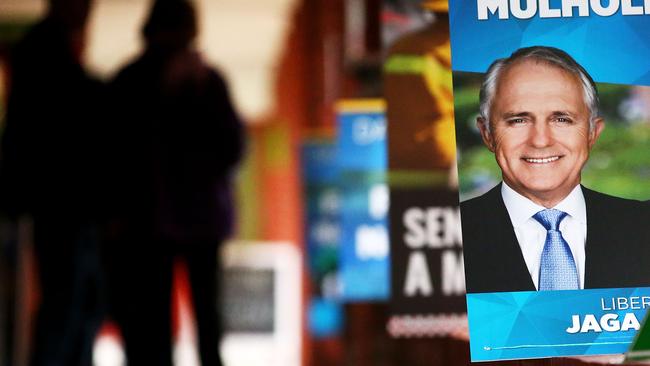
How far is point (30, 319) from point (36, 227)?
0.41 meters

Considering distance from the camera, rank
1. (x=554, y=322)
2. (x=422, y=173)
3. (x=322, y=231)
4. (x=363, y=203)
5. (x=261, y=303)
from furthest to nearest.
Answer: (x=322, y=231) → (x=261, y=303) → (x=363, y=203) → (x=422, y=173) → (x=554, y=322)

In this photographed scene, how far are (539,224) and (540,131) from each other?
9 cm

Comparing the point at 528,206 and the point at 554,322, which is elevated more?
the point at 528,206

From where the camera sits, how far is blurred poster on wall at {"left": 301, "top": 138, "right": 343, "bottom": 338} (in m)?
4.35

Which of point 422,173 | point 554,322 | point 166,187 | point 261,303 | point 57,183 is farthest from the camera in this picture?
point 261,303

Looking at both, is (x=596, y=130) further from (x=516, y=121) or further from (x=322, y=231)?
(x=322, y=231)

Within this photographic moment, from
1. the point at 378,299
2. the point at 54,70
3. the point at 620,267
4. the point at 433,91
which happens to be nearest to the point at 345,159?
the point at 378,299

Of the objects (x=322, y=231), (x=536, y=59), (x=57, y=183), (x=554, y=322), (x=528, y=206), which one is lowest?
(x=554, y=322)

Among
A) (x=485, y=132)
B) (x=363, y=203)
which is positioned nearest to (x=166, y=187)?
(x=363, y=203)

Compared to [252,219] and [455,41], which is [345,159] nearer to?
[252,219]

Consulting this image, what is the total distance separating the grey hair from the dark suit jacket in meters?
0.08

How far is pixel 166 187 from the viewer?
115 inches

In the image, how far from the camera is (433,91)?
110 cm

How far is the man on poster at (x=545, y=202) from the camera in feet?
3.01
